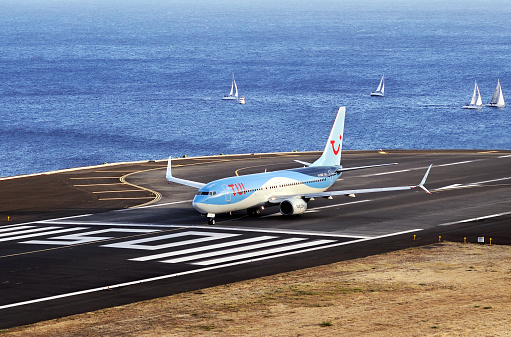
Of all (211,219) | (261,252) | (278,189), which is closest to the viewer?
(261,252)

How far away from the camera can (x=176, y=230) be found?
209 feet

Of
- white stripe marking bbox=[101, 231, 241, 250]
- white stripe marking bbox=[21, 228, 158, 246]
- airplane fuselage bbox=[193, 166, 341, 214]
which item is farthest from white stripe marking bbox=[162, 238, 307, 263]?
white stripe marking bbox=[21, 228, 158, 246]

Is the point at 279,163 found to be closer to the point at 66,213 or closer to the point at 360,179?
the point at 360,179

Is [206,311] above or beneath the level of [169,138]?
above

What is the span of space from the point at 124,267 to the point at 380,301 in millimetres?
18301

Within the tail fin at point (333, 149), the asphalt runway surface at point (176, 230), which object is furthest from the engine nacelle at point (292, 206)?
the tail fin at point (333, 149)

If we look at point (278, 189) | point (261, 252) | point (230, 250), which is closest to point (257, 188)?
point (278, 189)

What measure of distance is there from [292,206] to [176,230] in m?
10.2

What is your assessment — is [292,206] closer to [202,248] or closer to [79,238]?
[202,248]

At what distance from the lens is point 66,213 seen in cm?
7250

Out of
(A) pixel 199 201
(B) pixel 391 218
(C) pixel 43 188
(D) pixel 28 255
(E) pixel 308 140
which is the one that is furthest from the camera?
(E) pixel 308 140

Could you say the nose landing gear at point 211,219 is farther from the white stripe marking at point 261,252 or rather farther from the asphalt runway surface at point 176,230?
the white stripe marking at point 261,252

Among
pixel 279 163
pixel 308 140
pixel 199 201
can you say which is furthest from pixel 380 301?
pixel 308 140

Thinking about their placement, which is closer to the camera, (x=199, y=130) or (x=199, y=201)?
(x=199, y=201)
